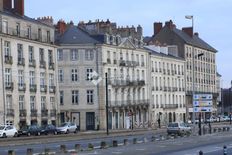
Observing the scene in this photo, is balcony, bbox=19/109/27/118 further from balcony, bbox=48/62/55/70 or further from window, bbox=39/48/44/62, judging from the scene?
balcony, bbox=48/62/55/70

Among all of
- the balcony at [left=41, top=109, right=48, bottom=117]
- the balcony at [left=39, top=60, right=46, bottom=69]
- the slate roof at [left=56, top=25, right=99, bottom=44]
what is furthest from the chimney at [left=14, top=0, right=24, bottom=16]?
the slate roof at [left=56, top=25, right=99, bottom=44]

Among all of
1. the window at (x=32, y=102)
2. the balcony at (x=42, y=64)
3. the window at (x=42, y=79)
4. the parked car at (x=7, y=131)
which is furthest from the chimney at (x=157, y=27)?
the parked car at (x=7, y=131)

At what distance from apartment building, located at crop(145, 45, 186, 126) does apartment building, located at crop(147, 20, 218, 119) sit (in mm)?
2144

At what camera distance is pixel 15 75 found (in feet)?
274

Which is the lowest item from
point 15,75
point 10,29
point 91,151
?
point 91,151

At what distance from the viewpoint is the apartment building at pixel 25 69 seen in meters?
81.4

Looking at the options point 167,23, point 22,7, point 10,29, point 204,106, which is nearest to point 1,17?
point 10,29

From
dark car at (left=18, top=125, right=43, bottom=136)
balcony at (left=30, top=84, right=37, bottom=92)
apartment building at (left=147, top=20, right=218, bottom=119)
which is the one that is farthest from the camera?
apartment building at (left=147, top=20, right=218, bottom=119)

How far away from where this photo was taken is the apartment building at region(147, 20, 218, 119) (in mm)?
136500

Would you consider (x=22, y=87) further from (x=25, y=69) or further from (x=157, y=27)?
(x=157, y=27)

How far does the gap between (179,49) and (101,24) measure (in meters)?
29.2

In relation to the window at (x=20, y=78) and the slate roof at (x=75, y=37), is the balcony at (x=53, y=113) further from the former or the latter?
the slate roof at (x=75, y=37)

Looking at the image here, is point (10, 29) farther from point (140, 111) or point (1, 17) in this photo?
point (140, 111)

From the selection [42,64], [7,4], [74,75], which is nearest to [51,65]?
→ [42,64]
